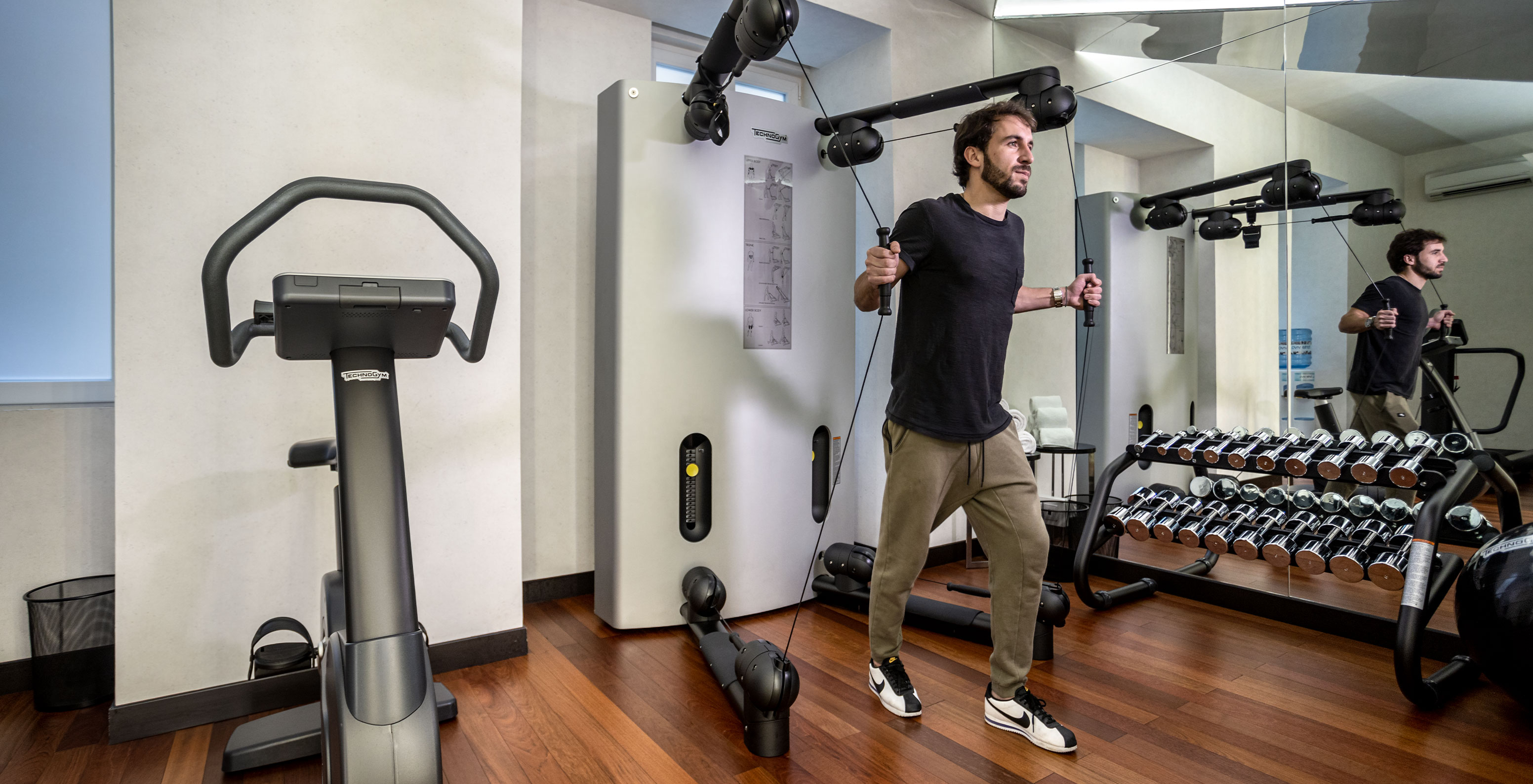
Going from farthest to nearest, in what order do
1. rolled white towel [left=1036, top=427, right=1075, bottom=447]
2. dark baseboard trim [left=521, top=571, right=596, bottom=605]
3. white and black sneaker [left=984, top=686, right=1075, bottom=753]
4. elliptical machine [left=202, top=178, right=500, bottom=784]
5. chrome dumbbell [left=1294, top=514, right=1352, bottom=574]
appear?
1. rolled white towel [left=1036, top=427, right=1075, bottom=447]
2. dark baseboard trim [left=521, top=571, right=596, bottom=605]
3. chrome dumbbell [left=1294, top=514, right=1352, bottom=574]
4. white and black sneaker [left=984, top=686, right=1075, bottom=753]
5. elliptical machine [left=202, top=178, right=500, bottom=784]

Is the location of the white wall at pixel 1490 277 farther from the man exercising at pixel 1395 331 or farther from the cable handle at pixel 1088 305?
the cable handle at pixel 1088 305

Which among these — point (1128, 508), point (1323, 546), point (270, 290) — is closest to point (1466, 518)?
point (1323, 546)

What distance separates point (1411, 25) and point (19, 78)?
4281mm

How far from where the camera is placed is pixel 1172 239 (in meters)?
3.35

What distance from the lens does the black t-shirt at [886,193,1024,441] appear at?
194 centimetres

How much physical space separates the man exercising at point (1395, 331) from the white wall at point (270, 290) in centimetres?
290

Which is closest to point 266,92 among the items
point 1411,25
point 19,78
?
point 19,78

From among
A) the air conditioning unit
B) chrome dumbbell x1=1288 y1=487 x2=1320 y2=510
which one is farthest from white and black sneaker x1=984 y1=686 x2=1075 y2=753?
the air conditioning unit

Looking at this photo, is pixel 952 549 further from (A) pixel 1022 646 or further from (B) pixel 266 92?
(B) pixel 266 92

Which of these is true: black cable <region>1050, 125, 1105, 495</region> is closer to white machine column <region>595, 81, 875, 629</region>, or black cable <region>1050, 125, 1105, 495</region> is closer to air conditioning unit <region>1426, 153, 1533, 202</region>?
air conditioning unit <region>1426, 153, 1533, 202</region>

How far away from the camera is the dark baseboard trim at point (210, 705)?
74.5 inches

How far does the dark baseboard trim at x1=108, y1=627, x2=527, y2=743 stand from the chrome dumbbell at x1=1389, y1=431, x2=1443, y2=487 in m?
2.92

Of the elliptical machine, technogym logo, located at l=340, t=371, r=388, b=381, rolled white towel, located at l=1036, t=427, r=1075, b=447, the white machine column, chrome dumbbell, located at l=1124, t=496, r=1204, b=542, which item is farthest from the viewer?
rolled white towel, located at l=1036, t=427, r=1075, b=447

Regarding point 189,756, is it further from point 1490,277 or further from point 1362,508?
point 1490,277
